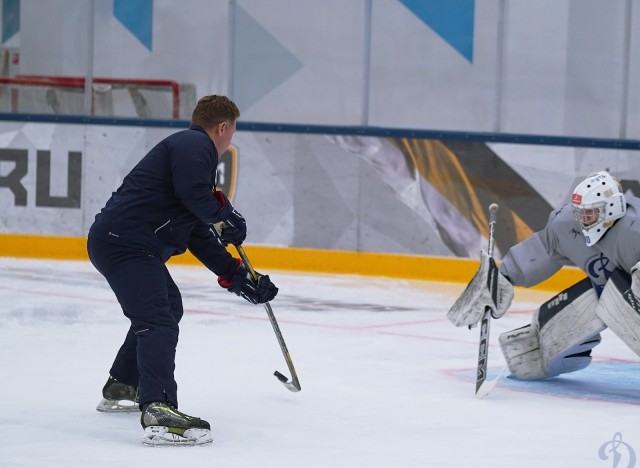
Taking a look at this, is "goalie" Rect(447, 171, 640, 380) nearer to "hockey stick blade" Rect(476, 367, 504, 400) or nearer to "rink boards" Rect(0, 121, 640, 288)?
"hockey stick blade" Rect(476, 367, 504, 400)

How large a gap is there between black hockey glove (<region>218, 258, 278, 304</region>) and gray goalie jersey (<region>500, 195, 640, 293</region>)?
1.29 m

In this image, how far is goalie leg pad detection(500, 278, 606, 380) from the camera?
4773mm

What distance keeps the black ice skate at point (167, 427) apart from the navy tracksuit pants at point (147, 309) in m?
0.04

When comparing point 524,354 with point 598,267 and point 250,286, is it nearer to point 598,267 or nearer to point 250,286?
point 598,267

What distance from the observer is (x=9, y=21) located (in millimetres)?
12141

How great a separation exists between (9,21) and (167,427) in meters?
9.47

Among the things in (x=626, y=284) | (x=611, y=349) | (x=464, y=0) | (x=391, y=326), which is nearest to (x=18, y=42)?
(x=464, y=0)

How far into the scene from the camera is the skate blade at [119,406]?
397 cm

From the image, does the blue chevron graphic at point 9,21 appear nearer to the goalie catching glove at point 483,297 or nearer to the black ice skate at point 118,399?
the goalie catching glove at point 483,297

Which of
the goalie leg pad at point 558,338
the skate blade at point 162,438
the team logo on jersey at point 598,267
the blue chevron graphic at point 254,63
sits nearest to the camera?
the skate blade at point 162,438

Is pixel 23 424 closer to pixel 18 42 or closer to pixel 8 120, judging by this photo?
pixel 8 120

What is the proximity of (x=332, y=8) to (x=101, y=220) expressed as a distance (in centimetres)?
740

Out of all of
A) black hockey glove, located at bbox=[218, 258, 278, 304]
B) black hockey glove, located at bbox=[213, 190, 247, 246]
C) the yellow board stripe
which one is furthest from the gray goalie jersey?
the yellow board stripe

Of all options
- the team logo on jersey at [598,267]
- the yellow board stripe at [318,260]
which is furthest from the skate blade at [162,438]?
the yellow board stripe at [318,260]
